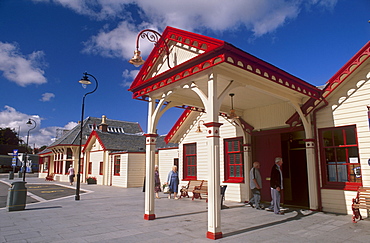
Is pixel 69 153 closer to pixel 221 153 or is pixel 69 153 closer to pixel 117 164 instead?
pixel 117 164

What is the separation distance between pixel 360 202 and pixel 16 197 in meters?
10.5

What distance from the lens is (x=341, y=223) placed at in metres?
6.74

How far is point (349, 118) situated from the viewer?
795cm

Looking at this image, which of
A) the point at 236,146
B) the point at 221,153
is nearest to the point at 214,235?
the point at 236,146

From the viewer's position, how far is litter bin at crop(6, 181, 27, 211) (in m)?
8.95

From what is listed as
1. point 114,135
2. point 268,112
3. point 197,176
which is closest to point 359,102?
point 268,112

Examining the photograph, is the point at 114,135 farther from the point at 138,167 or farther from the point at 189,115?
the point at 189,115

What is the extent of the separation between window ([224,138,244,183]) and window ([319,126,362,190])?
3.27m

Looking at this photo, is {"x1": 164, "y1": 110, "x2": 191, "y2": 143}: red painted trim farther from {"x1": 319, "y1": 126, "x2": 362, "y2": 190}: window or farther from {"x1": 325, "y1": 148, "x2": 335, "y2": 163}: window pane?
{"x1": 325, "y1": 148, "x2": 335, "y2": 163}: window pane

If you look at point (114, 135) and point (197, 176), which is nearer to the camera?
point (197, 176)

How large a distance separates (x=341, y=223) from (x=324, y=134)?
114 inches

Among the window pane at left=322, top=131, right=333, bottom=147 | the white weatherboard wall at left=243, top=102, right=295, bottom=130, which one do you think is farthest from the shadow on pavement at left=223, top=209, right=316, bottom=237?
the white weatherboard wall at left=243, top=102, right=295, bottom=130

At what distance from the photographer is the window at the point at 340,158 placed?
7.75m

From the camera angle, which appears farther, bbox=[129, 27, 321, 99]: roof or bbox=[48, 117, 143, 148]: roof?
bbox=[48, 117, 143, 148]: roof
